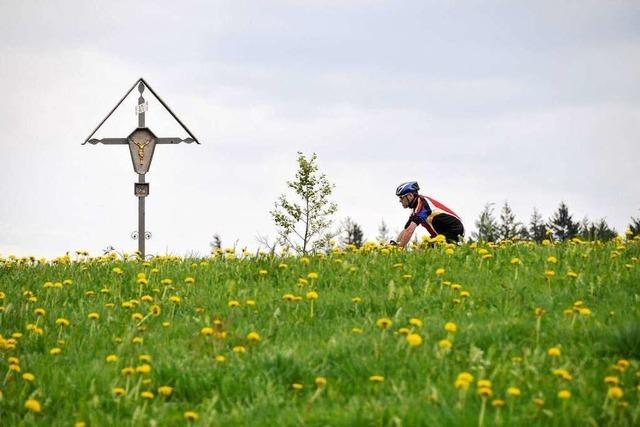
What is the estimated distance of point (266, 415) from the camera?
17.1 feet

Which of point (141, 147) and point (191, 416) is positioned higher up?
point (141, 147)

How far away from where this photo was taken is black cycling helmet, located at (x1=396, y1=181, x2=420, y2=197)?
1488cm

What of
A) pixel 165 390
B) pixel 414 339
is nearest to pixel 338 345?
pixel 414 339

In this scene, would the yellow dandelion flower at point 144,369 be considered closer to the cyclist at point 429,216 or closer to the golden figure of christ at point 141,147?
the cyclist at point 429,216

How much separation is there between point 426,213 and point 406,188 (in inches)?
24.5

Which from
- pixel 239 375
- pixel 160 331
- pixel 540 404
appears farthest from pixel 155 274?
pixel 540 404

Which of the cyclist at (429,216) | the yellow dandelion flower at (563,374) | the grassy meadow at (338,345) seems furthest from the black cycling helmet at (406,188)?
the yellow dandelion flower at (563,374)

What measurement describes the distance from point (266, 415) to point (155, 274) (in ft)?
15.0

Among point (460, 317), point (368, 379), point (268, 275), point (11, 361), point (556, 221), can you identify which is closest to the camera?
point (368, 379)

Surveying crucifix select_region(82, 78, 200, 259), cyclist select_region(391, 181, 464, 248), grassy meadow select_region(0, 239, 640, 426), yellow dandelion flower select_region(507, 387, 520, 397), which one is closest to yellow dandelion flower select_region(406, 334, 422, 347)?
grassy meadow select_region(0, 239, 640, 426)

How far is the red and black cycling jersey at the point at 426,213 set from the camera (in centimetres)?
1462

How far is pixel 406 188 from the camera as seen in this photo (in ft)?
48.8

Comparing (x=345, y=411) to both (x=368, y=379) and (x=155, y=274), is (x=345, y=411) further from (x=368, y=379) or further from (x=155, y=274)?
(x=155, y=274)

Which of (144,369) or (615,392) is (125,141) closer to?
(144,369)
